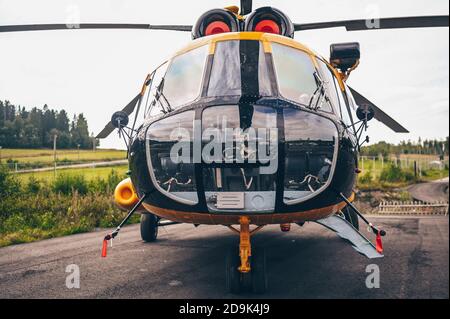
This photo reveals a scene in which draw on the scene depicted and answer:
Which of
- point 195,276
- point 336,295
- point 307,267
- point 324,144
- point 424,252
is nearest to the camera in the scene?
point 324,144

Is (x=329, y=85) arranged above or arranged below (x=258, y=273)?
above

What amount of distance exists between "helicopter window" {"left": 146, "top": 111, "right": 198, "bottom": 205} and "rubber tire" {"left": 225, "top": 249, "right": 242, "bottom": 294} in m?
0.70

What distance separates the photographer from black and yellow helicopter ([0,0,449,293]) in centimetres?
305

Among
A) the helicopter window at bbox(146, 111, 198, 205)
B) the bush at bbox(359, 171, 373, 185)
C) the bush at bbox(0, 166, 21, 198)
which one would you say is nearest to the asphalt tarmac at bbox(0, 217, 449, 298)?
the helicopter window at bbox(146, 111, 198, 205)

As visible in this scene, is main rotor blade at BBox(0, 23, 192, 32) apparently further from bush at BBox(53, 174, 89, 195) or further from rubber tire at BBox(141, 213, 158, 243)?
bush at BBox(53, 174, 89, 195)

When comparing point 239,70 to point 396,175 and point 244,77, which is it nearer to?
point 244,77

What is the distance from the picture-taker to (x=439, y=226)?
316 inches

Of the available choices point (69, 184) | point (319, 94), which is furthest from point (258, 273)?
point (69, 184)

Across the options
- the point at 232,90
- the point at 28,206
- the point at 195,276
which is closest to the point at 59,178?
the point at 28,206

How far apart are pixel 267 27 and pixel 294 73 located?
0.95 meters

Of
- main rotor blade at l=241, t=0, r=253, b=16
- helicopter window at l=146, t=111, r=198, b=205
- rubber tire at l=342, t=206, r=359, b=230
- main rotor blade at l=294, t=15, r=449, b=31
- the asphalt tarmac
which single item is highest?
main rotor blade at l=241, t=0, r=253, b=16

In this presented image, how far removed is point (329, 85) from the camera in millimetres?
3867
